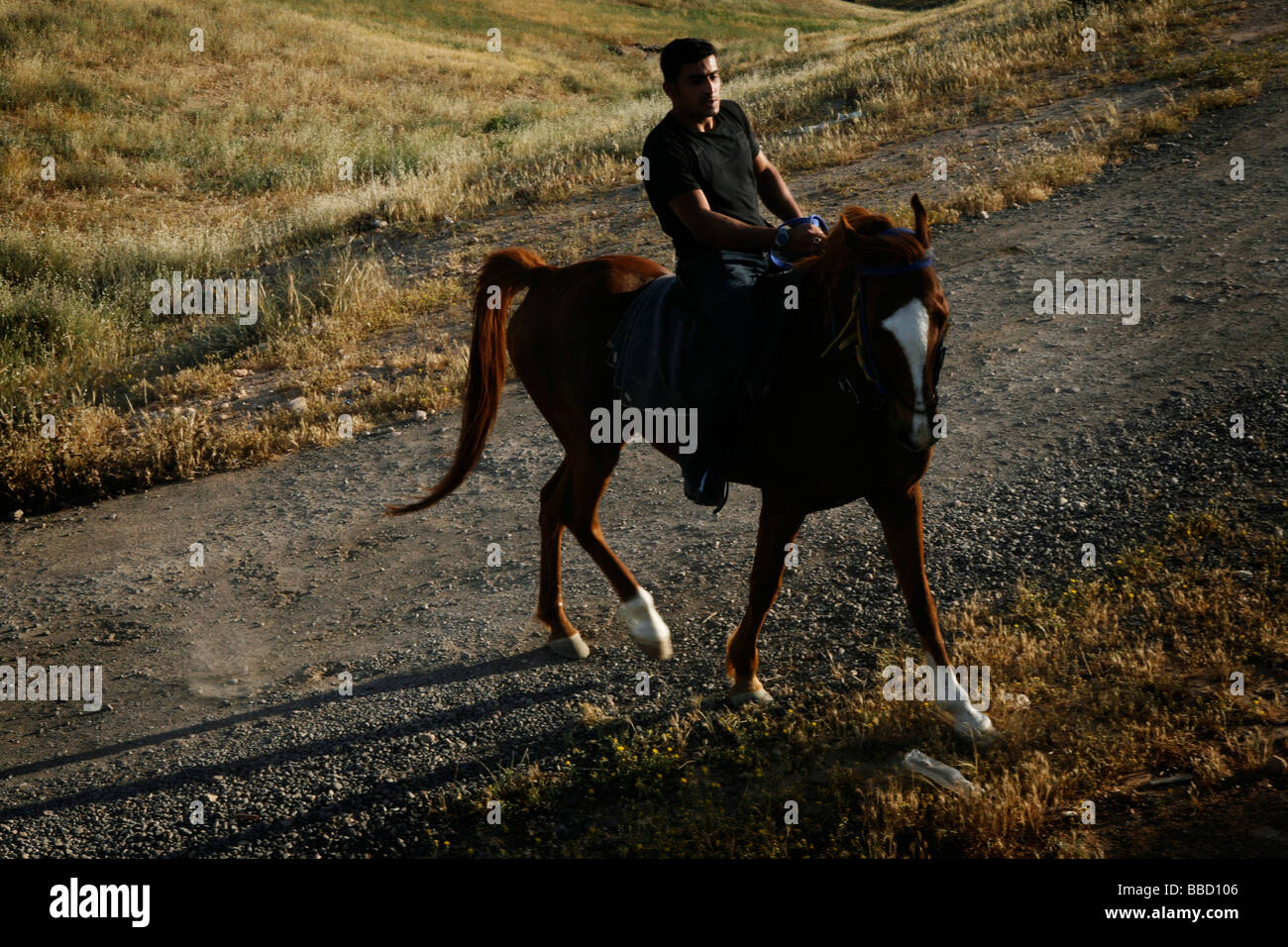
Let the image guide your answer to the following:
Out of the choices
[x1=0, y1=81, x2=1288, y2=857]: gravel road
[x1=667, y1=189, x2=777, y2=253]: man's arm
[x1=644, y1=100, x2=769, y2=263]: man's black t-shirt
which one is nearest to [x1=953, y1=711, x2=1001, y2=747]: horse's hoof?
[x1=0, y1=81, x2=1288, y2=857]: gravel road

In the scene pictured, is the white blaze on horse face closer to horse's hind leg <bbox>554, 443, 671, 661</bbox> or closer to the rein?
the rein

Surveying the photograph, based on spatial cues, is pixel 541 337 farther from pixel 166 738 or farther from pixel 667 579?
pixel 166 738

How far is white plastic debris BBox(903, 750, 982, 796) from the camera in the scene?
3.93 m

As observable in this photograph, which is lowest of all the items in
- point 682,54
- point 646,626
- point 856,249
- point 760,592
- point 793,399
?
point 646,626

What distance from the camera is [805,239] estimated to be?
424 cm

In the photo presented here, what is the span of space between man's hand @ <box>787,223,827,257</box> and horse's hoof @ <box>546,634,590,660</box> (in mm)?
2518

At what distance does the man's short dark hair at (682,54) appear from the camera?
447cm

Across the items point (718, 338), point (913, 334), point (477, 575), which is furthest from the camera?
point (477, 575)

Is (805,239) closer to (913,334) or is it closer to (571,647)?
(913,334)

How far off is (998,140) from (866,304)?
11.5 metres

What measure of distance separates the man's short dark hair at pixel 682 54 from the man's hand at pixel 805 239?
931mm

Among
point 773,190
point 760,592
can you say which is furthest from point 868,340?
point 773,190

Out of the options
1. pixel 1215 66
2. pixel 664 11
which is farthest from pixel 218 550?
pixel 664 11

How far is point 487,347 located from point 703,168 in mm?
1785
